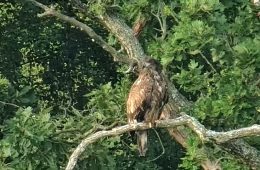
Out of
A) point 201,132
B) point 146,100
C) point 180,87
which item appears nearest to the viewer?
point 201,132

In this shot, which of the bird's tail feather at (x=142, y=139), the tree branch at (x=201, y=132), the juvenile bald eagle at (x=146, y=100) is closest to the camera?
the tree branch at (x=201, y=132)

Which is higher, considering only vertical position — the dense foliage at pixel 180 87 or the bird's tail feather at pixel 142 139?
the dense foliage at pixel 180 87

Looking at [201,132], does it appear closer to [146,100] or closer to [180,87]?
[146,100]

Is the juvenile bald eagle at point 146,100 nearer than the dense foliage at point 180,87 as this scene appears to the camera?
Yes

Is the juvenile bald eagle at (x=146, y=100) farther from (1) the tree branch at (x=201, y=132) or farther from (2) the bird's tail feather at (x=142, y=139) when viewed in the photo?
(1) the tree branch at (x=201, y=132)

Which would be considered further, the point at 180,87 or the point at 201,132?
the point at 180,87

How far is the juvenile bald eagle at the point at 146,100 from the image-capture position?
8.27 metres

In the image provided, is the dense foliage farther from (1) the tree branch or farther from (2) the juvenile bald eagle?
(1) the tree branch

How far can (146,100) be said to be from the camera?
330 inches

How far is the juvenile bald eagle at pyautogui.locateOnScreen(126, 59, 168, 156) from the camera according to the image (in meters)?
8.27

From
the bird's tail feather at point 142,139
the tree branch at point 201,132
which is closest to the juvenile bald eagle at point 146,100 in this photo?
the bird's tail feather at point 142,139

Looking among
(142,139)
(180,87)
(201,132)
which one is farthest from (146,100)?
(180,87)

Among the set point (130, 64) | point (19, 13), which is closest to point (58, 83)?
point (19, 13)

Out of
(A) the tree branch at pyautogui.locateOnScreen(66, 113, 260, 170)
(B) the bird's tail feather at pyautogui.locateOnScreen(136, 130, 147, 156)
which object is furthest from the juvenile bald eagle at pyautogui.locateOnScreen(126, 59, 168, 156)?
(A) the tree branch at pyautogui.locateOnScreen(66, 113, 260, 170)
